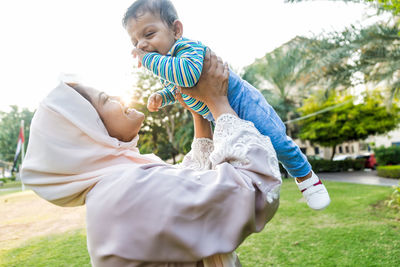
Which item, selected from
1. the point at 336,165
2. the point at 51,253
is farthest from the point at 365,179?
the point at 51,253

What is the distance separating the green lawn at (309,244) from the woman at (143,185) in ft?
11.9

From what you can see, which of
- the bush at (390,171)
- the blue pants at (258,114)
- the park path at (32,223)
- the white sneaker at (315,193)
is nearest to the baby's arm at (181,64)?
the blue pants at (258,114)

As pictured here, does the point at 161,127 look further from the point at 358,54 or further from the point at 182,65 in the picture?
the point at 182,65

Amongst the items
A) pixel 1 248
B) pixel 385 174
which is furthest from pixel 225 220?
pixel 385 174

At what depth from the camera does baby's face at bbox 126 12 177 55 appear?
1.75 m

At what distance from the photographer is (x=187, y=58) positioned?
1487 millimetres

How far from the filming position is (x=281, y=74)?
12406mm

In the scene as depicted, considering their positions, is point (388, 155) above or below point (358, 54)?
below

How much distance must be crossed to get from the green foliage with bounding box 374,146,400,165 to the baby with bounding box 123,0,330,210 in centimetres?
2006

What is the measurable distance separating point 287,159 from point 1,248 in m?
6.50

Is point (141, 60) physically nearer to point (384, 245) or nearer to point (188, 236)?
point (188, 236)

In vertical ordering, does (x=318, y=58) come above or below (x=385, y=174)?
above

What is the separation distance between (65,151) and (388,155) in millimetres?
21367

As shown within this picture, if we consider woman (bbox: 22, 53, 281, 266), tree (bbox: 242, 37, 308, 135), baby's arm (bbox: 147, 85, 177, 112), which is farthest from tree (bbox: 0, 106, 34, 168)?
woman (bbox: 22, 53, 281, 266)
